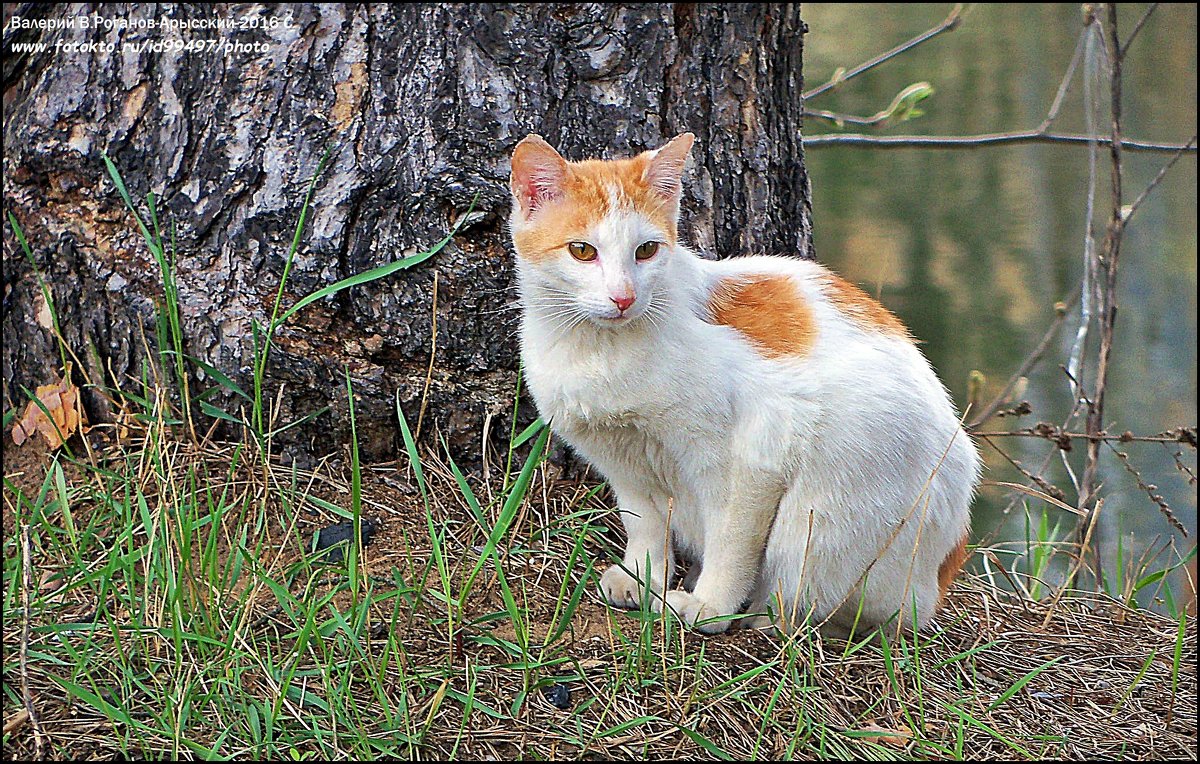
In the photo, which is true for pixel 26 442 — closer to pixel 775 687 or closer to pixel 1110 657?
pixel 775 687

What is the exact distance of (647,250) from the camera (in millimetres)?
2080

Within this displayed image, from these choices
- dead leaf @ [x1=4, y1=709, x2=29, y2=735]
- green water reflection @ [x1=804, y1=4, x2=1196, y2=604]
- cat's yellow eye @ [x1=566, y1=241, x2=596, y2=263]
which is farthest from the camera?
green water reflection @ [x1=804, y1=4, x2=1196, y2=604]

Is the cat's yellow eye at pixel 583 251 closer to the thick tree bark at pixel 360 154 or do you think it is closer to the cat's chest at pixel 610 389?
the cat's chest at pixel 610 389

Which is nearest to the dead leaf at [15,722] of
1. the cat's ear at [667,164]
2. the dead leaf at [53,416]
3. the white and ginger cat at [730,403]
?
the dead leaf at [53,416]

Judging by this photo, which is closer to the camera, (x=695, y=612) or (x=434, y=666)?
(x=434, y=666)

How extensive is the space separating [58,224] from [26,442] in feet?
1.84

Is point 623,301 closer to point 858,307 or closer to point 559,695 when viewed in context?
point 858,307

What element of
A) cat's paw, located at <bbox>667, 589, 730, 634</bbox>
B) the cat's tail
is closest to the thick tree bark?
cat's paw, located at <bbox>667, 589, 730, 634</bbox>

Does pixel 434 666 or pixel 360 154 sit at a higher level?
pixel 360 154

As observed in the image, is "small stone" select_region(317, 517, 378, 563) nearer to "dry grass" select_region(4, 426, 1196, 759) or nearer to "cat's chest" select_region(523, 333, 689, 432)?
"dry grass" select_region(4, 426, 1196, 759)

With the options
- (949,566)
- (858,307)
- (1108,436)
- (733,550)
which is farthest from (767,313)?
(1108,436)

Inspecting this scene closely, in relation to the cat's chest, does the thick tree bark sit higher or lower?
higher

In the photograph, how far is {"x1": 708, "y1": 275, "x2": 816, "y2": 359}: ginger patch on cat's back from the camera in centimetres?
216

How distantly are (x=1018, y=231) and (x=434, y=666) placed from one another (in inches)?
284
